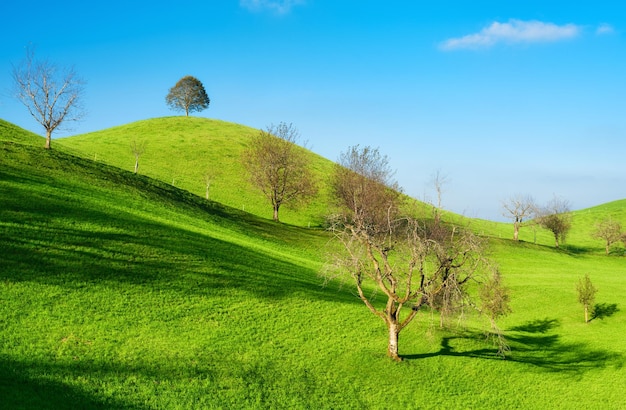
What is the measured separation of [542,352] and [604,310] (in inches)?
647

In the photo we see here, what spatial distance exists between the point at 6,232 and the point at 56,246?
3329 mm

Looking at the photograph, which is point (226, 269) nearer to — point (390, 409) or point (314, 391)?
point (314, 391)

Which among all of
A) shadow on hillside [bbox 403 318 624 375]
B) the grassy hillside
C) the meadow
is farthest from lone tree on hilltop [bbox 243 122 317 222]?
shadow on hillside [bbox 403 318 624 375]

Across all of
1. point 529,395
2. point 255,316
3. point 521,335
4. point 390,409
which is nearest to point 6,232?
point 255,316

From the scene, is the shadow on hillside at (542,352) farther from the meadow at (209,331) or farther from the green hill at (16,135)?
the green hill at (16,135)

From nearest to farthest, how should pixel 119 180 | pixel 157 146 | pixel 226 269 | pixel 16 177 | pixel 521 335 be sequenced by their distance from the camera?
1. pixel 226 269
2. pixel 521 335
3. pixel 16 177
4. pixel 119 180
5. pixel 157 146

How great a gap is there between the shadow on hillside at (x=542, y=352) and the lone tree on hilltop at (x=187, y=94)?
13443 cm

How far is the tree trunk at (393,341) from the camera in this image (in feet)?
89.2

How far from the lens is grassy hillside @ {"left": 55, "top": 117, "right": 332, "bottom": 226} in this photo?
285ft

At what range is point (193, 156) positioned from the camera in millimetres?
106188

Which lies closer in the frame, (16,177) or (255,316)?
(255,316)

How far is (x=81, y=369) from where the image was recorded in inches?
766

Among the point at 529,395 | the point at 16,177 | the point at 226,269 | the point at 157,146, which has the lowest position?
the point at 529,395

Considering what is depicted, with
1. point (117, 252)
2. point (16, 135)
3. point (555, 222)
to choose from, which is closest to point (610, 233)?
point (555, 222)
